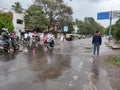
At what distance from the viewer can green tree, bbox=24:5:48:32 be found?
248ft

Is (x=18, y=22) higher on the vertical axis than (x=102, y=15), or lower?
lower

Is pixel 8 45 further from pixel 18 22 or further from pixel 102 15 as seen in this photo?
pixel 18 22

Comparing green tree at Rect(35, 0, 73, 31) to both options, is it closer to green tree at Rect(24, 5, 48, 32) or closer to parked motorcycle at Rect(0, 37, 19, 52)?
green tree at Rect(24, 5, 48, 32)

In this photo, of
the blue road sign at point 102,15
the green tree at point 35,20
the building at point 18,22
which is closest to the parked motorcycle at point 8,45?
the blue road sign at point 102,15

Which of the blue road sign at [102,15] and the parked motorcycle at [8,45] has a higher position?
the blue road sign at [102,15]

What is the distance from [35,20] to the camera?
75.0 meters

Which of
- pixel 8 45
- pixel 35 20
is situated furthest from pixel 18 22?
pixel 8 45

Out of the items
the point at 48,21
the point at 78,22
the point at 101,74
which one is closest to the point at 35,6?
the point at 48,21

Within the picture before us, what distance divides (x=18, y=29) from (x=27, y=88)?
6515 centimetres

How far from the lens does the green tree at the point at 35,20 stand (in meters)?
75.6

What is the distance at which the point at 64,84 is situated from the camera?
937 centimetres

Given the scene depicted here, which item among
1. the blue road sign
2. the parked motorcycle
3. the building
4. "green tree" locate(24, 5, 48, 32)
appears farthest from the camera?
"green tree" locate(24, 5, 48, 32)

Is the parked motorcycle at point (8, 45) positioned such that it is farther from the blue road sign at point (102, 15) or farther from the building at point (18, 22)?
the building at point (18, 22)

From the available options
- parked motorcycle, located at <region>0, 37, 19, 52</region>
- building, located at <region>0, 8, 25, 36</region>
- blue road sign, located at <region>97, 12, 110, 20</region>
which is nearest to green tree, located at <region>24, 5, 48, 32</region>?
building, located at <region>0, 8, 25, 36</region>
